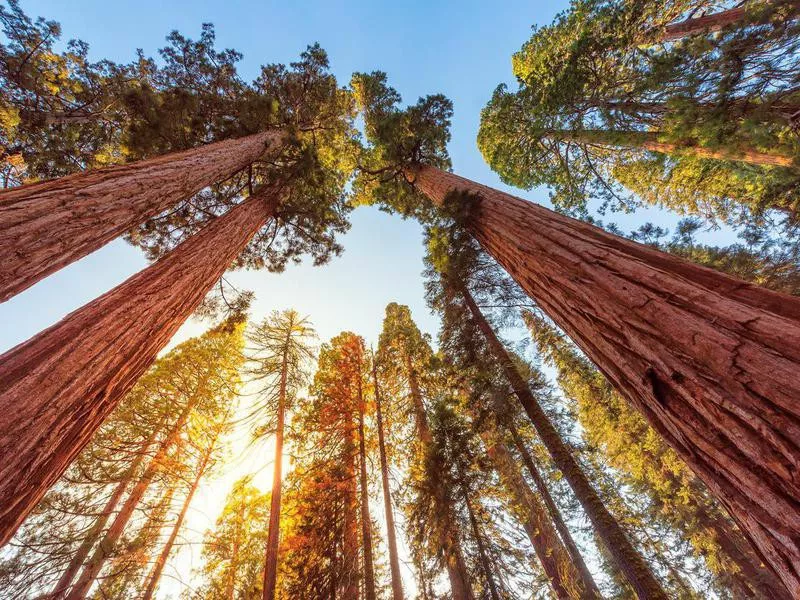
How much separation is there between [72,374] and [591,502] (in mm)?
6321

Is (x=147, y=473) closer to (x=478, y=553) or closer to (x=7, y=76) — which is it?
(x=478, y=553)

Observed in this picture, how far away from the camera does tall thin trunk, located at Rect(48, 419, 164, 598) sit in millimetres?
6363

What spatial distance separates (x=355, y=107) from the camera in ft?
34.9

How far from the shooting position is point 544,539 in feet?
21.1

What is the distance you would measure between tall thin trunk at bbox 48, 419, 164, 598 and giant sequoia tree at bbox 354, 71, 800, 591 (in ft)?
27.4

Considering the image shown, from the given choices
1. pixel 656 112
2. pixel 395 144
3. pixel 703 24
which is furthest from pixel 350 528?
pixel 703 24

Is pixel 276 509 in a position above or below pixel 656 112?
below

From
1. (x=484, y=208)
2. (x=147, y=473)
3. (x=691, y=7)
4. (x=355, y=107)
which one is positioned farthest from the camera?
(x=355, y=107)

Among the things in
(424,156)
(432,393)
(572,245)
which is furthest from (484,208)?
(432,393)

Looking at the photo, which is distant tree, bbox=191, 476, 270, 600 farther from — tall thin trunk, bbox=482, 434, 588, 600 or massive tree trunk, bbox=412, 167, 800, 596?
massive tree trunk, bbox=412, 167, 800, 596

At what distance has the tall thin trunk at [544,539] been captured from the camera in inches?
226

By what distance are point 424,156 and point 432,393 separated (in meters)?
8.17

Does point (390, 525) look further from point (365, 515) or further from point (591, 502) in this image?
point (591, 502)

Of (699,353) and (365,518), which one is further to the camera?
(365,518)
